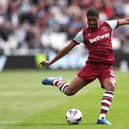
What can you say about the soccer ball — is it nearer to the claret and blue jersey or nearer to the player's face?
the claret and blue jersey

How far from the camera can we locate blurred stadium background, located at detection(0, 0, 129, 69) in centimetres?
2931

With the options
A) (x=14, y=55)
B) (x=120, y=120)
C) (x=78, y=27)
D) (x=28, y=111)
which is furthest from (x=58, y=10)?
(x=120, y=120)

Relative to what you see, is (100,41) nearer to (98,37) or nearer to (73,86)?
(98,37)

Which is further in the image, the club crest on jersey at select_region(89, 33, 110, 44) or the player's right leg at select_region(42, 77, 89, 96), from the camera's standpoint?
the player's right leg at select_region(42, 77, 89, 96)

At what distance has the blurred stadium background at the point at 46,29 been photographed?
2931cm

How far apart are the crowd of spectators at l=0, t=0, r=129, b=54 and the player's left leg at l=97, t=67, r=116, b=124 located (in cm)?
1681

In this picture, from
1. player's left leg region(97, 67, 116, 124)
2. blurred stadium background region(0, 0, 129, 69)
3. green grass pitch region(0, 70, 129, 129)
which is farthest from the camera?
blurred stadium background region(0, 0, 129, 69)

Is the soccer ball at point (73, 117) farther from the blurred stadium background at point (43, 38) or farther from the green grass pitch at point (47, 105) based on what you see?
the blurred stadium background at point (43, 38)

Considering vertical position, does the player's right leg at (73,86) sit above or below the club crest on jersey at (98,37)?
below

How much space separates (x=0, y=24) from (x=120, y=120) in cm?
1885

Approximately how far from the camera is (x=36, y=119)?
44.2 feet

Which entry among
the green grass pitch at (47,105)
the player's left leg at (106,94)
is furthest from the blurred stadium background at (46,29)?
the player's left leg at (106,94)

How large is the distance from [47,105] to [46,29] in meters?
14.6

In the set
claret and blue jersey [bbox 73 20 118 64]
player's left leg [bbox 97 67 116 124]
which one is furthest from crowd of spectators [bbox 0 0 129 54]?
player's left leg [bbox 97 67 116 124]
